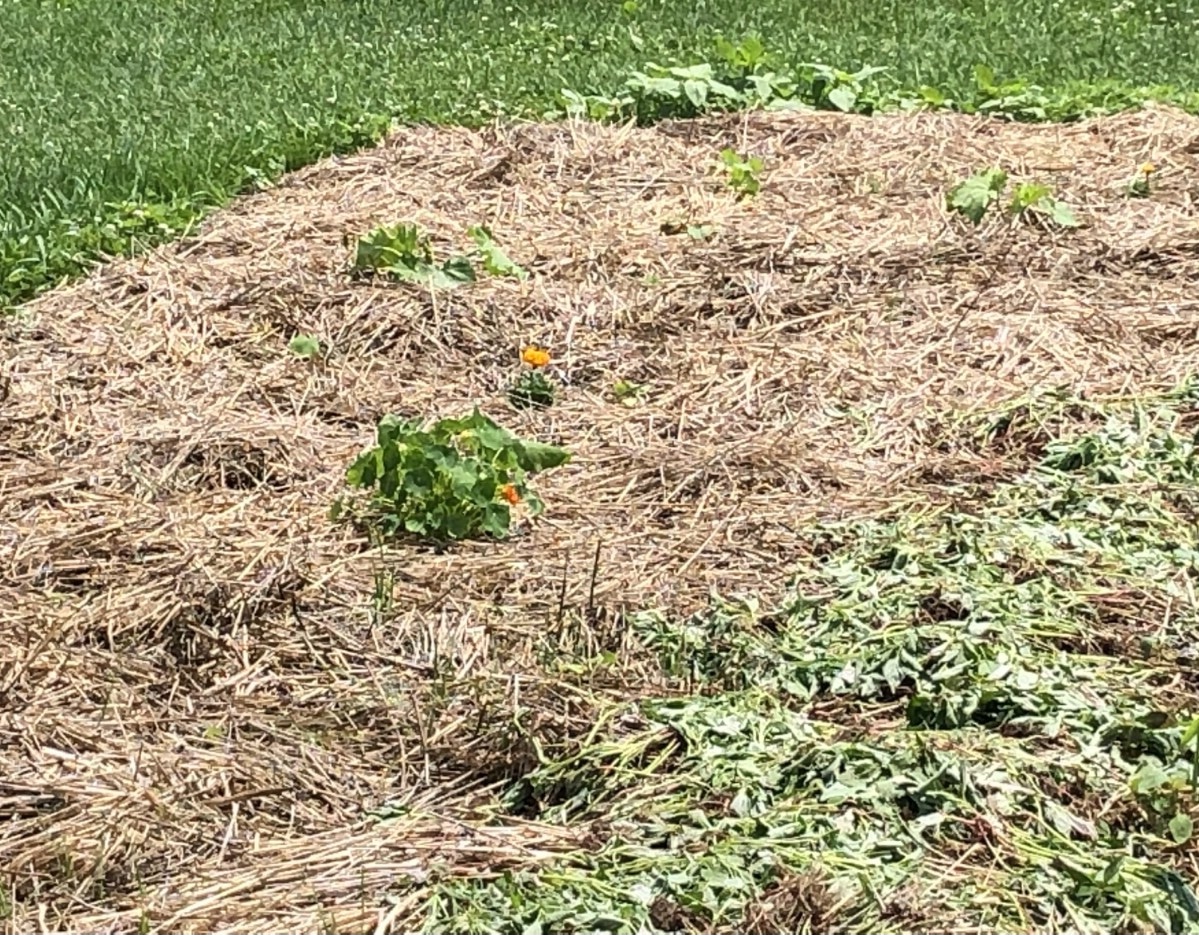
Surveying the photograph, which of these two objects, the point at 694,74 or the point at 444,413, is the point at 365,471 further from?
the point at 694,74

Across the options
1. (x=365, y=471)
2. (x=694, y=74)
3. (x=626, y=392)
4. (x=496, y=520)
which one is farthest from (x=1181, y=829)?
(x=694, y=74)

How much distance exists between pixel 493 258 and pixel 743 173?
97 centimetres

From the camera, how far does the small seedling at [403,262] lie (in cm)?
427

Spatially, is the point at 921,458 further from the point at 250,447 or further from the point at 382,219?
the point at 382,219

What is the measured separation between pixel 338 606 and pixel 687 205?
2.39 meters

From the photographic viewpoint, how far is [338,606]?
2863 millimetres

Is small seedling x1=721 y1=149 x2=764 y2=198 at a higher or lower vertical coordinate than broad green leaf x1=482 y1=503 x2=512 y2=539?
higher

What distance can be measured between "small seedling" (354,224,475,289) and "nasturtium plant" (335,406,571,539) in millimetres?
1139

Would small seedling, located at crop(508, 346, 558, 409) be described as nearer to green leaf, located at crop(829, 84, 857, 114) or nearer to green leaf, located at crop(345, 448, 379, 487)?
green leaf, located at crop(345, 448, 379, 487)

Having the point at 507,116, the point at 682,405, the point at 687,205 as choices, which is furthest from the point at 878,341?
the point at 507,116

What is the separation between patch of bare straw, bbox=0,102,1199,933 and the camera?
2363 mm

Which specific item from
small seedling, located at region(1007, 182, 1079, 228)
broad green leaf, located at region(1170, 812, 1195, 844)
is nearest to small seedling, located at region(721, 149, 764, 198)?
small seedling, located at region(1007, 182, 1079, 228)

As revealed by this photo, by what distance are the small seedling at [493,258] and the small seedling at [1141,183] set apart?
1.89m

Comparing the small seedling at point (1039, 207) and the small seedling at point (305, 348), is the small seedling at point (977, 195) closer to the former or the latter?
the small seedling at point (1039, 207)
